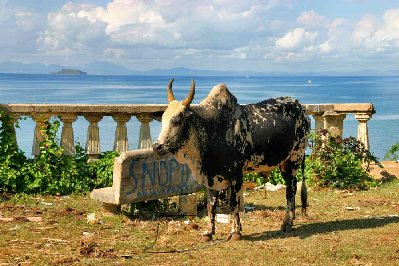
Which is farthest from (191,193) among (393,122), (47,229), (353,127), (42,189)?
Answer: (393,122)

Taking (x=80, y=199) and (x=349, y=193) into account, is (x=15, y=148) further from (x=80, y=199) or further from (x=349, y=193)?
(x=349, y=193)

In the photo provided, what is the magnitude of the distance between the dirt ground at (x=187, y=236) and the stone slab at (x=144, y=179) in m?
0.42

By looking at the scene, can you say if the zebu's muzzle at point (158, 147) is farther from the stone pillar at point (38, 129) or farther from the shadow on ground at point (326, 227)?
the stone pillar at point (38, 129)

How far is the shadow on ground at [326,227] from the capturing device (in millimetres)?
9023

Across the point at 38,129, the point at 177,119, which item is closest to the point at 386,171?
the point at 38,129

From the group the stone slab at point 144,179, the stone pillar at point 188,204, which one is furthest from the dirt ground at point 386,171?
the stone slab at point 144,179

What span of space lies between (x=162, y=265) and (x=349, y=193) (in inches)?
245

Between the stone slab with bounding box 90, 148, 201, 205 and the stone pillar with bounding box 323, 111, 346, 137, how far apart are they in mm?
5009

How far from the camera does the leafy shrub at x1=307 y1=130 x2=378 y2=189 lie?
43.4 feet

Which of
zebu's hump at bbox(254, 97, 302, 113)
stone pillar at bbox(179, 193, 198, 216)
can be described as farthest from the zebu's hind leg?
stone pillar at bbox(179, 193, 198, 216)

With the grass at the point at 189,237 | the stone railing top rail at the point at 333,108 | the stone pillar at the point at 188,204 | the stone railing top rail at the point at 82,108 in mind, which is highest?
the stone railing top rail at the point at 333,108

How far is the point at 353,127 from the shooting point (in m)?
39.4

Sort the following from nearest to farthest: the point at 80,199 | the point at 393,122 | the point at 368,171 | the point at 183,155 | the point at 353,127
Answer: the point at 183,155 → the point at 80,199 → the point at 368,171 → the point at 353,127 → the point at 393,122

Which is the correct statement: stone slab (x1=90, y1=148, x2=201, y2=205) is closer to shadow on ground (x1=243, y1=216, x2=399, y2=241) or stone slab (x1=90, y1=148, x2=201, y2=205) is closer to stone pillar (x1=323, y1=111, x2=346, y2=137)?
shadow on ground (x1=243, y1=216, x2=399, y2=241)
